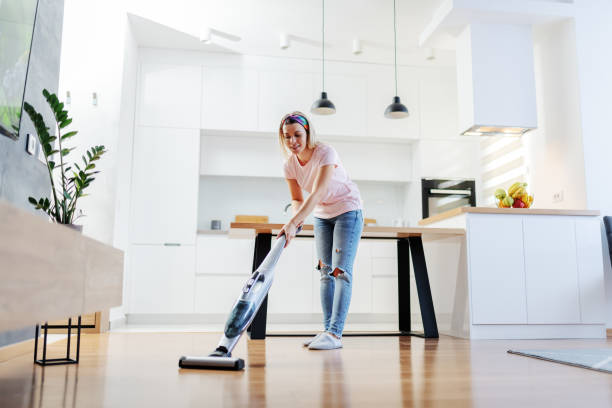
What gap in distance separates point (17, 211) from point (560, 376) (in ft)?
5.42

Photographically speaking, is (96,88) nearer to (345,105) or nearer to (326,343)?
(345,105)

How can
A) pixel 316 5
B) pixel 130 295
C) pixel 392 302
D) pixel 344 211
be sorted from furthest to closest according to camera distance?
pixel 392 302, pixel 130 295, pixel 316 5, pixel 344 211

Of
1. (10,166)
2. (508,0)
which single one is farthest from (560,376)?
(508,0)

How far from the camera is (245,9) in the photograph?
4.34 metres

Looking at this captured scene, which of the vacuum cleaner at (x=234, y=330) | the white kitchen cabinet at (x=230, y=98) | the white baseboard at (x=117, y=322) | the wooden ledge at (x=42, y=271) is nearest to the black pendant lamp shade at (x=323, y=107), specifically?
the white kitchen cabinet at (x=230, y=98)

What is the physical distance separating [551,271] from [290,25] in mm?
2896

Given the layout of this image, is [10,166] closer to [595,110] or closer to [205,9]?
[205,9]

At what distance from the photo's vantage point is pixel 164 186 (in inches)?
191

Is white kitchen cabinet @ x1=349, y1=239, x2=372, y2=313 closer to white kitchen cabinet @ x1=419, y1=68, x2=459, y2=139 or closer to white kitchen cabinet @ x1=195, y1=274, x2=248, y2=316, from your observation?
white kitchen cabinet @ x1=195, y1=274, x2=248, y2=316

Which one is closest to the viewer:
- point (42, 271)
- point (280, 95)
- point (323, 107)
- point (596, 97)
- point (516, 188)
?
point (42, 271)

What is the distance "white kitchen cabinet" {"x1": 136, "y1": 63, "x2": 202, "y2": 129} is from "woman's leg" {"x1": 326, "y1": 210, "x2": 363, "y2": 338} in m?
2.86

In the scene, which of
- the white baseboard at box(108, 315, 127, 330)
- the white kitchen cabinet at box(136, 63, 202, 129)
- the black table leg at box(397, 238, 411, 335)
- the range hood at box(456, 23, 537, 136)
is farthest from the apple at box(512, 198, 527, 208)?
the white baseboard at box(108, 315, 127, 330)

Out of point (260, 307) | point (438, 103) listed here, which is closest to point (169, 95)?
point (438, 103)

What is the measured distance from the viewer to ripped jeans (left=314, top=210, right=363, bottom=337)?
252 cm
